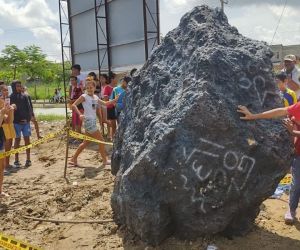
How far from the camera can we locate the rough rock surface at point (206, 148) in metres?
3.63

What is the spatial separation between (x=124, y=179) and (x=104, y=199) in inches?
65.9

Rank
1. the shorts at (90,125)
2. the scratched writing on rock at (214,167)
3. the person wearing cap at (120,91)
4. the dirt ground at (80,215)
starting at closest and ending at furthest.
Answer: the scratched writing on rock at (214,167) < the dirt ground at (80,215) < the shorts at (90,125) < the person wearing cap at (120,91)

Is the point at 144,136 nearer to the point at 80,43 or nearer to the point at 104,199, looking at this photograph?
the point at 104,199

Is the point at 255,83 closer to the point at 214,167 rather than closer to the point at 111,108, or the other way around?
the point at 214,167

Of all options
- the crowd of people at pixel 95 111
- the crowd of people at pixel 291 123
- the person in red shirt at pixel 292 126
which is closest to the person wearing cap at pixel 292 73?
the crowd of people at pixel 95 111

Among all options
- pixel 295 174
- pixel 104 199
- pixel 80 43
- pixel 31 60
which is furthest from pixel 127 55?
pixel 31 60

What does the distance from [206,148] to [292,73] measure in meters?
3.75

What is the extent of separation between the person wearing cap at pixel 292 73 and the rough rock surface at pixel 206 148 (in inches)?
107

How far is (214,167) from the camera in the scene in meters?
3.66

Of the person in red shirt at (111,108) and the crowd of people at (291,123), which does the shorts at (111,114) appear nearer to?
the person in red shirt at (111,108)

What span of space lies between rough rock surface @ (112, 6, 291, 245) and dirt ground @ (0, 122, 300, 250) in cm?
21

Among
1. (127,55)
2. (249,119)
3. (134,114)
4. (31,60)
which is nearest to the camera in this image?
(249,119)

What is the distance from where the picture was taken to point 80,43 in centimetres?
1423

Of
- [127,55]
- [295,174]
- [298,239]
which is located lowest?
[298,239]
